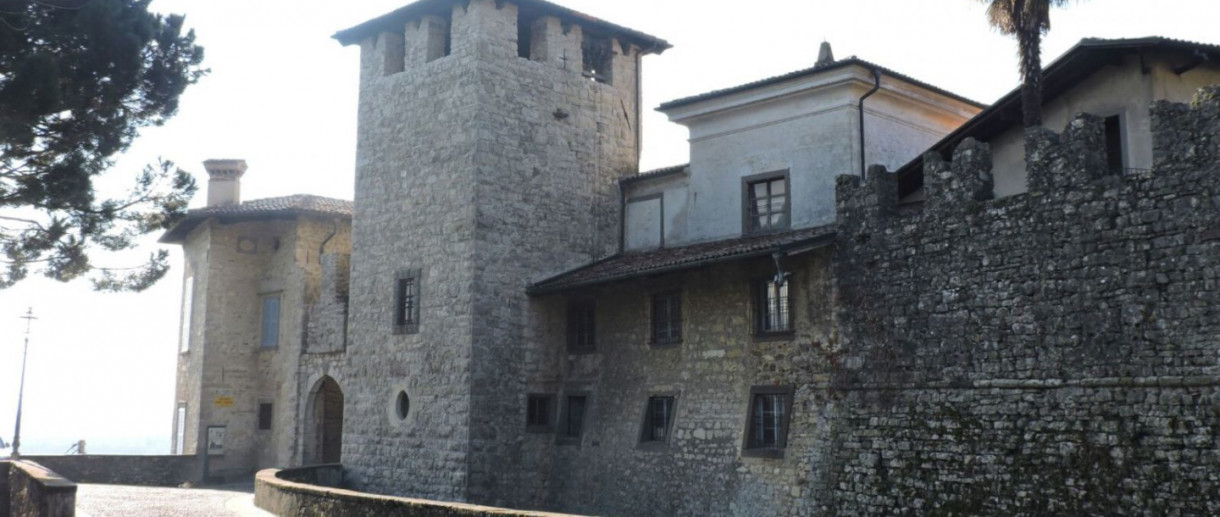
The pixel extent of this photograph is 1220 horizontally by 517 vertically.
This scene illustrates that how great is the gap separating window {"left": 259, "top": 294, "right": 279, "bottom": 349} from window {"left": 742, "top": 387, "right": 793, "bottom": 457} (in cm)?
1536

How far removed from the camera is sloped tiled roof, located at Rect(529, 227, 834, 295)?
646 inches

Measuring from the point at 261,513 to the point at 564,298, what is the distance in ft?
21.1

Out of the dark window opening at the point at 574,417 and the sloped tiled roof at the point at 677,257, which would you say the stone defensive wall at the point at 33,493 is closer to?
the dark window opening at the point at 574,417

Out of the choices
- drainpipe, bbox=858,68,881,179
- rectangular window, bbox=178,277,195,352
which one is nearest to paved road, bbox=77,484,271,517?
rectangular window, bbox=178,277,195,352

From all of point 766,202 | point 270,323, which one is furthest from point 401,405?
point 270,323

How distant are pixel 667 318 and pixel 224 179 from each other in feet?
55.6

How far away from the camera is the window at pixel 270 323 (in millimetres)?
28828

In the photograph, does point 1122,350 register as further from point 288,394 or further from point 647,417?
point 288,394

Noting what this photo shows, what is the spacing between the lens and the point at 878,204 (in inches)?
629

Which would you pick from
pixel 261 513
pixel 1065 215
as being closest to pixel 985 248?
pixel 1065 215

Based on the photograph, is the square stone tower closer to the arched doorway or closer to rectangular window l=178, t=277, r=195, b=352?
the arched doorway

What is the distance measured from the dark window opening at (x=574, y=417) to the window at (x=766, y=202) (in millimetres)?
4357

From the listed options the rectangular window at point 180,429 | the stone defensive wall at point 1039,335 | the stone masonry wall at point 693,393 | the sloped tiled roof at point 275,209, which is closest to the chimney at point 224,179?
the sloped tiled roof at point 275,209

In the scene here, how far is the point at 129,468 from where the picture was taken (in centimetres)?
2756
